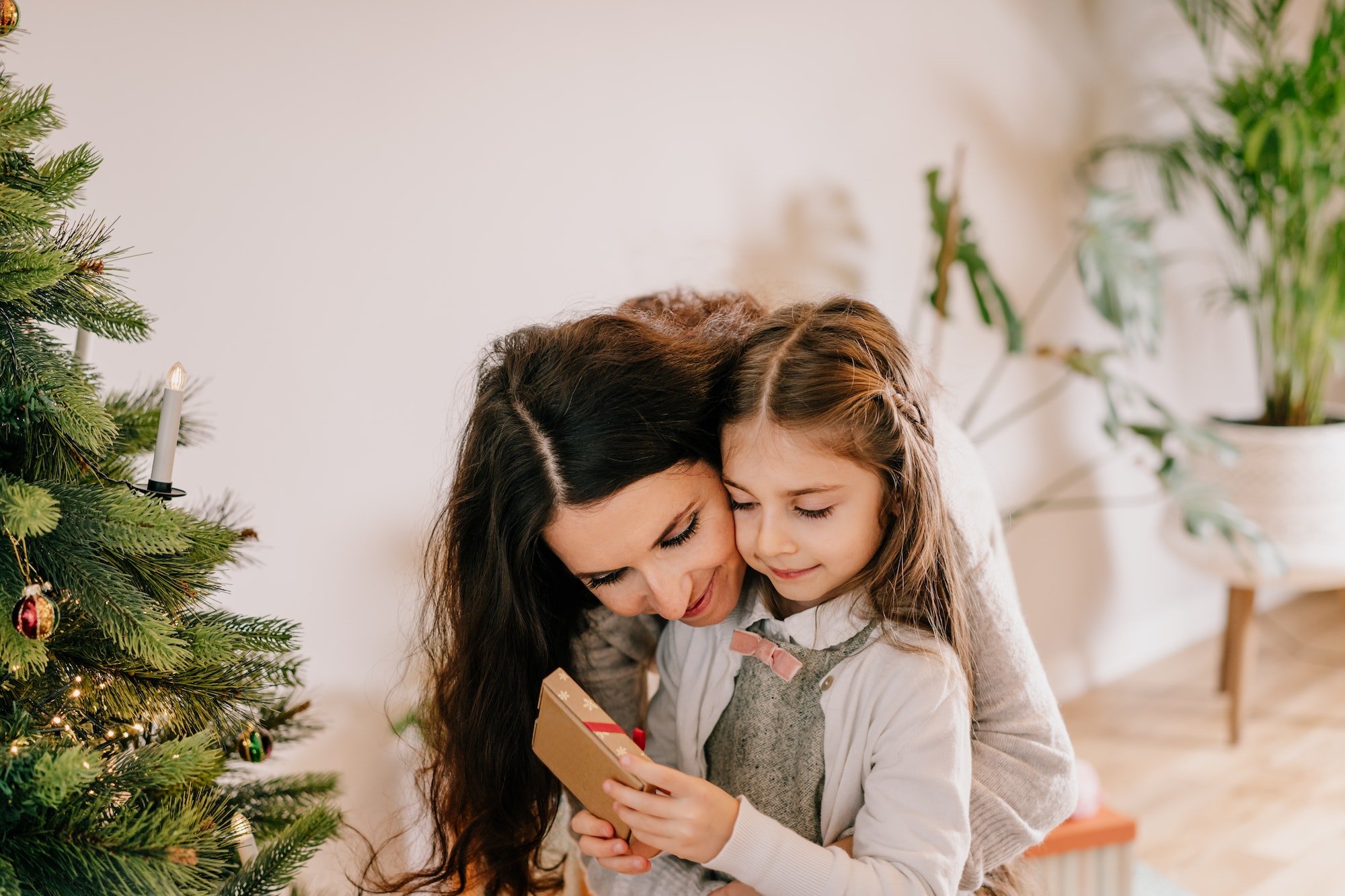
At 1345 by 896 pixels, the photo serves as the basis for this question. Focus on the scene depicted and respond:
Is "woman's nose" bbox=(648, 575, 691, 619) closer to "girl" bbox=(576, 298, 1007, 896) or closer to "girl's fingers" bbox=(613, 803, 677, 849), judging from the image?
"girl" bbox=(576, 298, 1007, 896)

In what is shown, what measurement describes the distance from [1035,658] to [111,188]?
1.38m

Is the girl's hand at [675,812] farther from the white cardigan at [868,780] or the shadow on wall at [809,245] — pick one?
the shadow on wall at [809,245]

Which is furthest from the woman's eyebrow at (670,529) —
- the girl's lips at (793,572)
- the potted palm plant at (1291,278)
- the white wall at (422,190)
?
the potted palm plant at (1291,278)

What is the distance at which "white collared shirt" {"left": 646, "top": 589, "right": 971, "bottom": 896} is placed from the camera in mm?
980

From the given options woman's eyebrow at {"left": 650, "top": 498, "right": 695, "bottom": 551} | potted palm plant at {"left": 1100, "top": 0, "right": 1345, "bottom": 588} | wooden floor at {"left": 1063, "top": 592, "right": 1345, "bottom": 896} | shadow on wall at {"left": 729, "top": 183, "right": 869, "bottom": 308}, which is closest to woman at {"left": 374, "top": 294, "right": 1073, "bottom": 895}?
woman's eyebrow at {"left": 650, "top": 498, "right": 695, "bottom": 551}

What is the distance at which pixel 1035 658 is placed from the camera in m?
1.22

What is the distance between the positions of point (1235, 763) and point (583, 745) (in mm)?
2143

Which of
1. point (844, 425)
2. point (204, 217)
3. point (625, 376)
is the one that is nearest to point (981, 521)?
point (844, 425)

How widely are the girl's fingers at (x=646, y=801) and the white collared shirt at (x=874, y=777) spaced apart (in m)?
0.08

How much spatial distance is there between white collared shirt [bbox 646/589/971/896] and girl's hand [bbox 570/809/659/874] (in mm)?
80

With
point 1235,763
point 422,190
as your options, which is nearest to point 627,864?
point 422,190

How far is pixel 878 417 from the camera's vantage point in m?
1.03

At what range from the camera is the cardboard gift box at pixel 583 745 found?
98cm

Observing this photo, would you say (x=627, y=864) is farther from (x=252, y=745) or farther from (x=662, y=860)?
(x=252, y=745)
